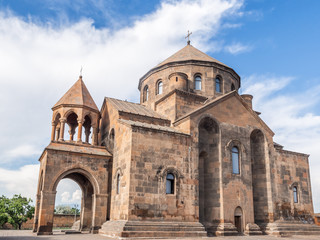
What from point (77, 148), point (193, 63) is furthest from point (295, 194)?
point (77, 148)

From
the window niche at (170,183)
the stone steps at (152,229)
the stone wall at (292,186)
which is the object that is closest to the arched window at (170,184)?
the window niche at (170,183)

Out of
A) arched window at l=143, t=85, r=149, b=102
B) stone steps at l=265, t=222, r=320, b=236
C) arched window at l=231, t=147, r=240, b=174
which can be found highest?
arched window at l=143, t=85, r=149, b=102

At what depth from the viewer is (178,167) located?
15227 mm

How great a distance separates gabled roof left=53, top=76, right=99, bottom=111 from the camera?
1866 cm

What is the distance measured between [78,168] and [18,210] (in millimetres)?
8849

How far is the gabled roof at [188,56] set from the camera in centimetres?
2284

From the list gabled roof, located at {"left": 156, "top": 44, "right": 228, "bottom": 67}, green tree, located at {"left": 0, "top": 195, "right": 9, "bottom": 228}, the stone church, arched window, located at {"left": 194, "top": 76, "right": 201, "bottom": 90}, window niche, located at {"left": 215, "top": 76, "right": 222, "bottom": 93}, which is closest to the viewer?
the stone church

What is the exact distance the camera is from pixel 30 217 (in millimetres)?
22250

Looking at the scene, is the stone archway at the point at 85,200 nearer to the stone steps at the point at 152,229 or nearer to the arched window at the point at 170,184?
the stone steps at the point at 152,229

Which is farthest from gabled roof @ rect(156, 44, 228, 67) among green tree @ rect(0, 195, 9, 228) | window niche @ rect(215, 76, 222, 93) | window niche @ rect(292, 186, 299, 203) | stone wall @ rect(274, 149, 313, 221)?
green tree @ rect(0, 195, 9, 228)

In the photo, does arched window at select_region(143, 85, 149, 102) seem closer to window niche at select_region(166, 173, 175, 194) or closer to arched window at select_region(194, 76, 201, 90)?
arched window at select_region(194, 76, 201, 90)

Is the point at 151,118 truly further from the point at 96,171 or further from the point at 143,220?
the point at 143,220

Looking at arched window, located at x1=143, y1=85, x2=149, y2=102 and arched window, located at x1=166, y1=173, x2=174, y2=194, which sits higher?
arched window, located at x1=143, y1=85, x2=149, y2=102

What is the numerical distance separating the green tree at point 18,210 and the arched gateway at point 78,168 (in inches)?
221
